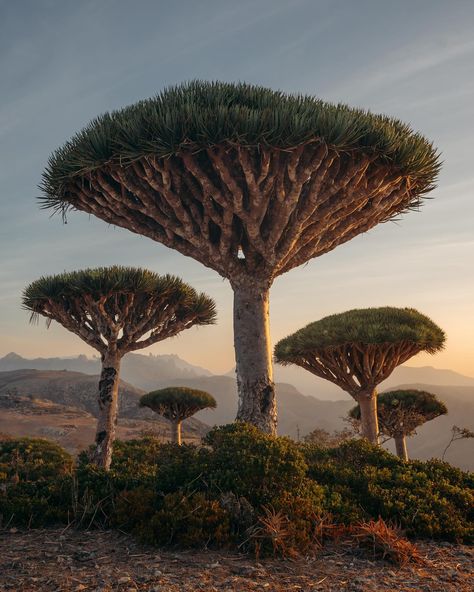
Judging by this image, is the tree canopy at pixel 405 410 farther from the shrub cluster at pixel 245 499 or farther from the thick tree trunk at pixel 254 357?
the shrub cluster at pixel 245 499

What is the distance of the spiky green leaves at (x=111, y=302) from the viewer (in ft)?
43.2

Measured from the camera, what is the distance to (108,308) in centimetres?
1391

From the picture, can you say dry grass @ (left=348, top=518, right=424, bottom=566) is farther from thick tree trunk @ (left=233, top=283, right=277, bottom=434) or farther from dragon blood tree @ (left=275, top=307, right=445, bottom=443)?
dragon blood tree @ (left=275, top=307, right=445, bottom=443)

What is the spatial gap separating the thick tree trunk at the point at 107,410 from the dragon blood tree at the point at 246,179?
582cm

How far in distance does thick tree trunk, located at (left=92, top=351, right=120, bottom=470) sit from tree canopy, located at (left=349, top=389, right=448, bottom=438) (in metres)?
11.2

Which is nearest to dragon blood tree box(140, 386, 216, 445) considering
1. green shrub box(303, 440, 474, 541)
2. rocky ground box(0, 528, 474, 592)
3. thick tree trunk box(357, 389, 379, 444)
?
thick tree trunk box(357, 389, 379, 444)

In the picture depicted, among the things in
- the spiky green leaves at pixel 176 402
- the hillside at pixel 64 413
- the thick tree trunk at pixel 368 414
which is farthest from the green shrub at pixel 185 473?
the spiky green leaves at pixel 176 402

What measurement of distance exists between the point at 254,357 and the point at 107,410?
6634 mm

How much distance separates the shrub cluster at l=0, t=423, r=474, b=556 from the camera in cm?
517

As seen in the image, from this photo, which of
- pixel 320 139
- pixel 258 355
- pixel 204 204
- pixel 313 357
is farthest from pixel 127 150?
pixel 313 357

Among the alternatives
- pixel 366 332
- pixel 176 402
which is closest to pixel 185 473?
pixel 366 332

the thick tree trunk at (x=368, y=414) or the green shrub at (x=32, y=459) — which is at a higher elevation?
the thick tree trunk at (x=368, y=414)

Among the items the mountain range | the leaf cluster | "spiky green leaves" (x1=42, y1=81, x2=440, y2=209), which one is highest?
"spiky green leaves" (x1=42, y1=81, x2=440, y2=209)

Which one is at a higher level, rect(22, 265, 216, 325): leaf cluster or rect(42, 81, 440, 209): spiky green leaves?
rect(42, 81, 440, 209): spiky green leaves
